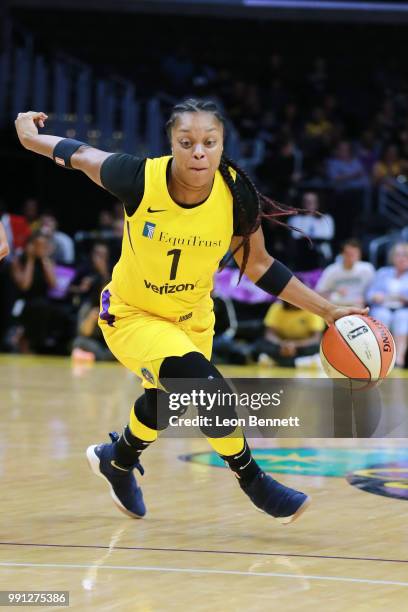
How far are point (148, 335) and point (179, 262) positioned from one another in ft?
1.10

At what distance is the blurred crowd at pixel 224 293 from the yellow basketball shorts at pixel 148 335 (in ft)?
28.2

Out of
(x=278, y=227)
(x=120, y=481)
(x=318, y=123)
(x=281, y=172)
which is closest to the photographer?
(x=120, y=481)

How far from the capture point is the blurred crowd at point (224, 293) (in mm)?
13859

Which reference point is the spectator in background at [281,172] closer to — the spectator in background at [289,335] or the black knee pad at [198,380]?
the spectator in background at [289,335]

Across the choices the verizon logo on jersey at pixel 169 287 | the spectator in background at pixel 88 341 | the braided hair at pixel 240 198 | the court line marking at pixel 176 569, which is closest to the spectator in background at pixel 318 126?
the spectator in background at pixel 88 341

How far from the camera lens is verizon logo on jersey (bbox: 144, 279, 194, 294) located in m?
4.92

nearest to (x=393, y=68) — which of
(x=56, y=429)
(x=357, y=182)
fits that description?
(x=357, y=182)

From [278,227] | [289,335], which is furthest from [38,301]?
[289,335]

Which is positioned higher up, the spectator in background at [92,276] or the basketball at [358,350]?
the basketball at [358,350]

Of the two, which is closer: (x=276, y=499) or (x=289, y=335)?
(x=276, y=499)

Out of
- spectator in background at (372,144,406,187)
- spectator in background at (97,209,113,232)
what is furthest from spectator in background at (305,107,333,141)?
spectator in background at (97,209,113,232)

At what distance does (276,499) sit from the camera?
16.4ft

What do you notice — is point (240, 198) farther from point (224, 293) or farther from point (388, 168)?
point (388, 168)

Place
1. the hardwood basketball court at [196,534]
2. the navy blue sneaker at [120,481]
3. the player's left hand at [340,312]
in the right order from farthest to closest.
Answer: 1. the navy blue sneaker at [120,481]
2. the player's left hand at [340,312]
3. the hardwood basketball court at [196,534]
